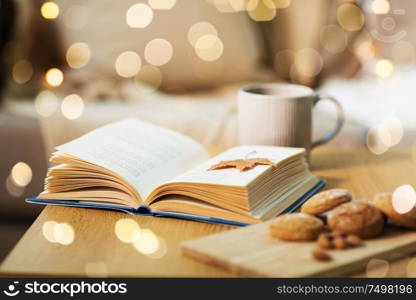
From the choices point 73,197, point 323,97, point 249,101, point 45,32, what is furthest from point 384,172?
point 45,32

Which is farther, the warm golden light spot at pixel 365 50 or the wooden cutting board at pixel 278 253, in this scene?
the warm golden light spot at pixel 365 50

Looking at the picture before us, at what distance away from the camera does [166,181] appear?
0.84 metres

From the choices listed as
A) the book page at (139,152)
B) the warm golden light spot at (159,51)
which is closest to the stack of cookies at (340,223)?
the book page at (139,152)

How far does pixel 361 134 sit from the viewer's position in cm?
162

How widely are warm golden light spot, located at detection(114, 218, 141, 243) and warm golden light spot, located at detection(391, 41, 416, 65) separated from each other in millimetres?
1347

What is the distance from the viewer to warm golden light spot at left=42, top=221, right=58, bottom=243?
2.40 ft

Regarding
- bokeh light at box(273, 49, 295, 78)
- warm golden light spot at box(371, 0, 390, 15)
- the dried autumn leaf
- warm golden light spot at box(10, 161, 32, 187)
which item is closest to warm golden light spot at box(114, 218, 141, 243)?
the dried autumn leaf

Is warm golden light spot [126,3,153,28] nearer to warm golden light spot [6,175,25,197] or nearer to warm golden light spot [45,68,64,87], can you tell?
warm golden light spot [45,68,64,87]

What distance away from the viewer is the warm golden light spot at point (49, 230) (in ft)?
2.40

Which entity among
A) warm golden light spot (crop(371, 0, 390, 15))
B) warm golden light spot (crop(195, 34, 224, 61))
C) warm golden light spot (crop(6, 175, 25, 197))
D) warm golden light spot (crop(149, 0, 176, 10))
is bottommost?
warm golden light spot (crop(6, 175, 25, 197))

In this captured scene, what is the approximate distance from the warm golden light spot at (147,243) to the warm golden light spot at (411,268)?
0.27 m

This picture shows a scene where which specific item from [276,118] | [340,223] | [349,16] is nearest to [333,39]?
[349,16]

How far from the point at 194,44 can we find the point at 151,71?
6.0 inches

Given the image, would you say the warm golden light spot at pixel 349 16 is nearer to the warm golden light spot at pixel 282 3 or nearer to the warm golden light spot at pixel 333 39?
the warm golden light spot at pixel 333 39
